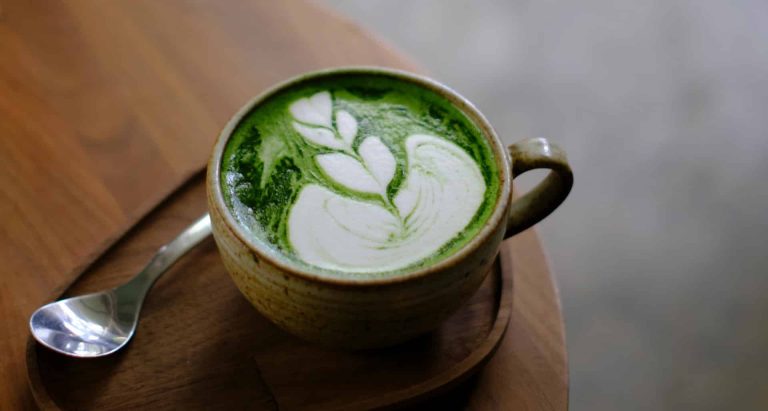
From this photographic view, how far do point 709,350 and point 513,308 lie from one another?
3.14 feet

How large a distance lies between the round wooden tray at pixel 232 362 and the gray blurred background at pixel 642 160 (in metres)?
0.85

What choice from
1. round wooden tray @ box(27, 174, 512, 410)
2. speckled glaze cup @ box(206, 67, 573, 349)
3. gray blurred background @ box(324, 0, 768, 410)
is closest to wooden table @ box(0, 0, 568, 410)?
round wooden tray @ box(27, 174, 512, 410)

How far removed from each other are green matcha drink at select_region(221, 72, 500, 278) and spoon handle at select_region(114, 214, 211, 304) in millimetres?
122

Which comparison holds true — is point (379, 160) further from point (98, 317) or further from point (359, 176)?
point (98, 317)

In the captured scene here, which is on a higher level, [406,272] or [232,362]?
[406,272]

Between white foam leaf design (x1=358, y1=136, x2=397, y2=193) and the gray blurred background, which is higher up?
white foam leaf design (x1=358, y1=136, x2=397, y2=193)

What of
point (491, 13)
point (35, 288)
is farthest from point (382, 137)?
point (491, 13)

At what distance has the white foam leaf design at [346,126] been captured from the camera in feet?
2.27

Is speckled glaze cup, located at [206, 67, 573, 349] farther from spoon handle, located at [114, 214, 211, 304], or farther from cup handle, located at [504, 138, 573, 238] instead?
spoon handle, located at [114, 214, 211, 304]

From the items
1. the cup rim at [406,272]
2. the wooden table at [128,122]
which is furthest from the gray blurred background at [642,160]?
the cup rim at [406,272]

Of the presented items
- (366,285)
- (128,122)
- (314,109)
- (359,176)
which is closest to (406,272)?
(366,285)

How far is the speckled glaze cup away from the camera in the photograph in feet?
1.78

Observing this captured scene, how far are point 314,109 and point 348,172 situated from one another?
9cm

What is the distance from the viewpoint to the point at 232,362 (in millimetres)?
660
